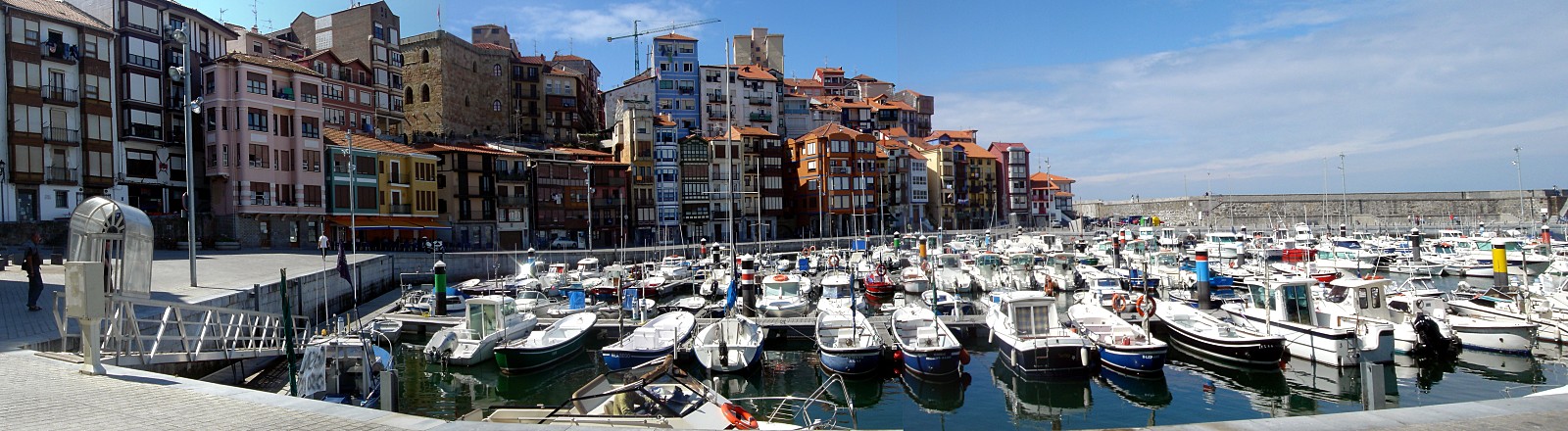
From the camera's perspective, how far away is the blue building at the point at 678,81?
316 ft

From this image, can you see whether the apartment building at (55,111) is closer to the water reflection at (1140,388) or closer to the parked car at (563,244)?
the parked car at (563,244)

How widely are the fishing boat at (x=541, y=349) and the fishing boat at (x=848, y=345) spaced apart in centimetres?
759

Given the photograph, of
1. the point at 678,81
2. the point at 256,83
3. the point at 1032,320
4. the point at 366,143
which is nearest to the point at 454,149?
the point at 366,143

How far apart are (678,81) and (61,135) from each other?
5735 centimetres

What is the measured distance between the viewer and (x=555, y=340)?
26.4 meters

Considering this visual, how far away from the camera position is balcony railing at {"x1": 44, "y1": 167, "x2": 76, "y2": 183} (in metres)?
46.3

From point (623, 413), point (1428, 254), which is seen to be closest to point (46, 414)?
point (623, 413)

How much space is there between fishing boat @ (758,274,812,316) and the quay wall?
238 ft

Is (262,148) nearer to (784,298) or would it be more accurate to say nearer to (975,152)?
(784,298)

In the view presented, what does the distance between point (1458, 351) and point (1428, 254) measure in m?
39.5

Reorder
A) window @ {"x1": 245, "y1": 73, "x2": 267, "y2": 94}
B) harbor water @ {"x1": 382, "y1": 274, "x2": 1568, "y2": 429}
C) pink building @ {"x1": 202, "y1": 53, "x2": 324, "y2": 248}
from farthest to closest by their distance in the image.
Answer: window @ {"x1": 245, "y1": 73, "x2": 267, "y2": 94} < pink building @ {"x1": 202, "y1": 53, "x2": 324, "y2": 248} < harbor water @ {"x1": 382, "y1": 274, "x2": 1568, "y2": 429}

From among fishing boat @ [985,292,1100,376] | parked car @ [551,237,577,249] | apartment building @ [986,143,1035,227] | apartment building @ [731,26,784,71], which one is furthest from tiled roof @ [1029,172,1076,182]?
fishing boat @ [985,292,1100,376]

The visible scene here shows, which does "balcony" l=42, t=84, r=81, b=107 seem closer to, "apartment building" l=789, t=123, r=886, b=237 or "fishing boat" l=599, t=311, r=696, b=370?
"fishing boat" l=599, t=311, r=696, b=370

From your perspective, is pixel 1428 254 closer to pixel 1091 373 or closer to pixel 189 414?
pixel 1091 373
